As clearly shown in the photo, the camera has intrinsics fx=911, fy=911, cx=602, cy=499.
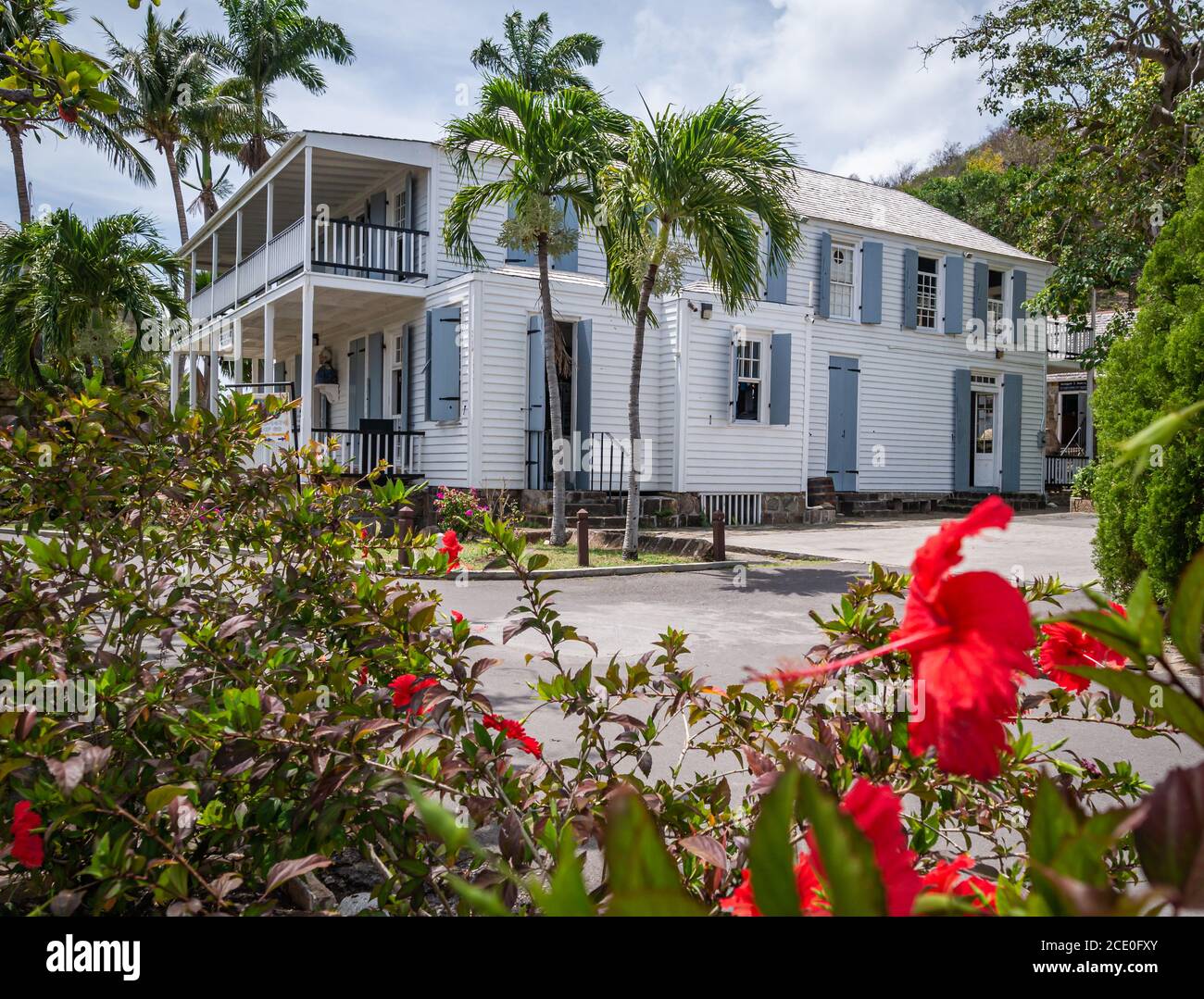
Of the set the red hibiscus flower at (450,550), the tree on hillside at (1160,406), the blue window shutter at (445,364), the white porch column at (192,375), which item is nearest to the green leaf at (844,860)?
the red hibiscus flower at (450,550)

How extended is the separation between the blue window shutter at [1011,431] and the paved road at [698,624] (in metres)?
12.8

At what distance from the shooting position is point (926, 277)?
22.3 m

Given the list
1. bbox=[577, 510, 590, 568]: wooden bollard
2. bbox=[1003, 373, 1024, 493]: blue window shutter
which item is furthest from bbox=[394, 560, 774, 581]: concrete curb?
bbox=[1003, 373, 1024, 493]: blue window shutter

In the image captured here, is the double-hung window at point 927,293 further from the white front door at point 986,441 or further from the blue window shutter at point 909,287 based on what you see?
the white front door at point 986,441

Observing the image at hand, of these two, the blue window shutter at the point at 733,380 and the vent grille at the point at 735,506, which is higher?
the blue window shutter at the point at 733,380

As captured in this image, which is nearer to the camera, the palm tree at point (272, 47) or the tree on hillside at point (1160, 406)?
the tree on hillside at point (1160, 406)

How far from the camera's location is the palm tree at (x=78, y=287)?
1900 centimetres

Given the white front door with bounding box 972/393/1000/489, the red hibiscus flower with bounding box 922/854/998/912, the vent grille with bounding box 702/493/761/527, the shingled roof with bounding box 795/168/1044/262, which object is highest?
the shingled roof with bounding box 795/168/1044/262

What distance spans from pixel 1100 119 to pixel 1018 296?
7.58 m

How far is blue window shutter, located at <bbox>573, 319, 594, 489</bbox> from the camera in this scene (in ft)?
54.3

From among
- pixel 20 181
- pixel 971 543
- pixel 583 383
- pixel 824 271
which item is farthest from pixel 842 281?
pixel 20 181

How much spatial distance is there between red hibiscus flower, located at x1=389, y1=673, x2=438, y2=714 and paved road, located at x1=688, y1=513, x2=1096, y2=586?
9096 millimetres

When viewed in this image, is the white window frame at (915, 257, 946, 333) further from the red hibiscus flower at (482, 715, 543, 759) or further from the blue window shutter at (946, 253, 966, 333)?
the red hibiscus flower at (482, 715, 543, 759)
